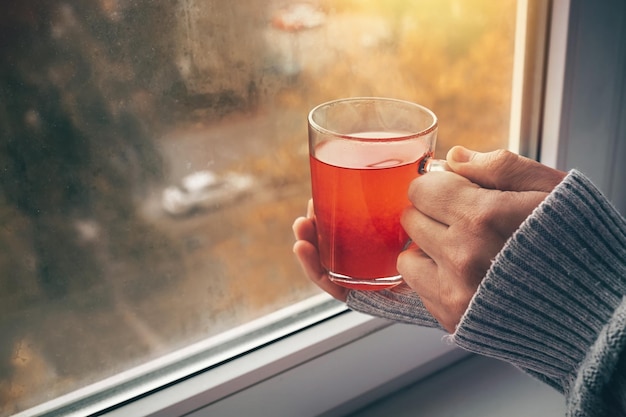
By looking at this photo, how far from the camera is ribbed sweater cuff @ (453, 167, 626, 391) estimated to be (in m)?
0.60

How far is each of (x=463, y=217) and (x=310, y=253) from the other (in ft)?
0.81

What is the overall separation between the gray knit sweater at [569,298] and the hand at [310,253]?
25 centimetres

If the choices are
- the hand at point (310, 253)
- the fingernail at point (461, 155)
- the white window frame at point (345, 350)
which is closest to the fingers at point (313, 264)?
the hand at point (310, 253)

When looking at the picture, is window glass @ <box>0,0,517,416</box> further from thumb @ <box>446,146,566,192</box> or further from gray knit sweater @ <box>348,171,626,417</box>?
gray knit sweater @ <box>348,171,626,417</box>

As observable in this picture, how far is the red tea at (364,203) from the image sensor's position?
687 millimetres

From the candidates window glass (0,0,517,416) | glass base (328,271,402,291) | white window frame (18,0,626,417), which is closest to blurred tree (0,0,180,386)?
window glass (0,0,517,416)

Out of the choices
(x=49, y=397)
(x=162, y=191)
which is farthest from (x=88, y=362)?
(x=162, y=191)

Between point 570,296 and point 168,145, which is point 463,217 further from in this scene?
point 168,145

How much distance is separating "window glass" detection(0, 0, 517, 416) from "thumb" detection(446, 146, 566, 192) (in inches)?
11.7

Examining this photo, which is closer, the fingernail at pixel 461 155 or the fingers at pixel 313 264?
the fingernail at pixel 461 155

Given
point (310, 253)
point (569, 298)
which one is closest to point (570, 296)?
point (569, 298)

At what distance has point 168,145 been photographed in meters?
0.82

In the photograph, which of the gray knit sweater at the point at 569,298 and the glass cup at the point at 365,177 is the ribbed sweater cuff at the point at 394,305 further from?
the gray knit sweater at the point at 569,298

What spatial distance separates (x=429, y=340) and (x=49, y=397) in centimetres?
58
